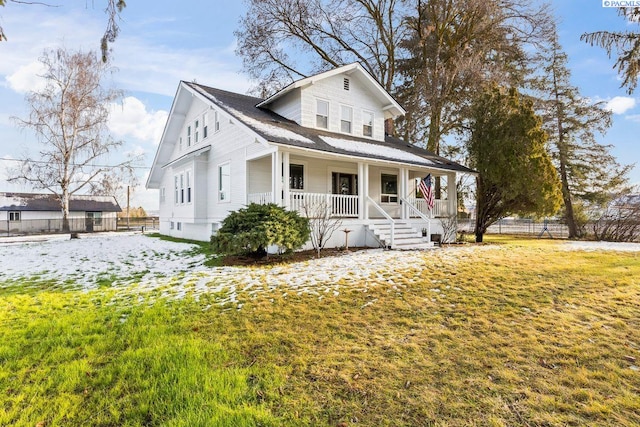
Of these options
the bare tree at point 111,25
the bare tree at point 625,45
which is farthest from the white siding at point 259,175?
the bare tree at point 625,45

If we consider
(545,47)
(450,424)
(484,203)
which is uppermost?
(545,47)

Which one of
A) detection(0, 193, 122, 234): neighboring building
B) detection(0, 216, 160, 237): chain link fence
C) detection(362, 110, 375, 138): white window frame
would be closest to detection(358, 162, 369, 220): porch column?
detection(362, 110, 375, 138): white window frame

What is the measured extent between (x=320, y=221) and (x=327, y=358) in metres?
7.54

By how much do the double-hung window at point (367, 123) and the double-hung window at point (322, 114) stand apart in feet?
7.73

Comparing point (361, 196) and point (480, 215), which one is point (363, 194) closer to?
point (361, 196)

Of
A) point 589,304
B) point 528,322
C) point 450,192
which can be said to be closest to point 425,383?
point 528,322

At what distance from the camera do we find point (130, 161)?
26.4 meters

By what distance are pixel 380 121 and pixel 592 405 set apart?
15.9 m

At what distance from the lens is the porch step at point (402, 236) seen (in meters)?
12.0

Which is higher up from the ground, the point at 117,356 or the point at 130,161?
the point at 130,161

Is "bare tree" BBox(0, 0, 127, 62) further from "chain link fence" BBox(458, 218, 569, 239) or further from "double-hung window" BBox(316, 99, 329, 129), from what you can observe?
"chain link fence" BBox(458, 218, 569, 239)

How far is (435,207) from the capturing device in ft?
53.3

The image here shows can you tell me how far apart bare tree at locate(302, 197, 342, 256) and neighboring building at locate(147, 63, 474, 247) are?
0.12 m

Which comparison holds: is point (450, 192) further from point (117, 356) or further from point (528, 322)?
point (117, 356)
